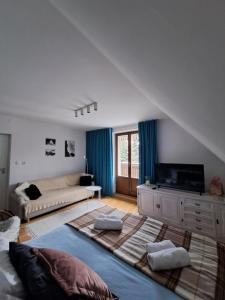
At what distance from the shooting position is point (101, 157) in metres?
5.45

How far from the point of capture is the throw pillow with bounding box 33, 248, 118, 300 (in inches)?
36.5

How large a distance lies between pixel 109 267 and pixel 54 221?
2370 millimetres

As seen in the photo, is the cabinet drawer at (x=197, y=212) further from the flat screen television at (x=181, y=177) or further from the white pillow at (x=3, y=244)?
the white pillow at (x=3, y=244)

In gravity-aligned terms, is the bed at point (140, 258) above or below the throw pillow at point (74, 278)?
below

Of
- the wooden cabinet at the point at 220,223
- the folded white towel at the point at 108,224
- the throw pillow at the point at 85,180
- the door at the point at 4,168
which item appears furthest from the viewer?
the throw pillow at the point at 85,180

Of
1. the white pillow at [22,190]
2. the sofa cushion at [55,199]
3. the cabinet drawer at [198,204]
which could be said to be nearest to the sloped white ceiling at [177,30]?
the cabinet drawer at [198,204]

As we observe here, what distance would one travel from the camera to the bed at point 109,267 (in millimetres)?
1105

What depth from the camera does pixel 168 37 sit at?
530mm

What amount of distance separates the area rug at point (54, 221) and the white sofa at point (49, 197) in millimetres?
246

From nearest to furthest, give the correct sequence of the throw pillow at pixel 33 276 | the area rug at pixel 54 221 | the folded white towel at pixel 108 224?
the throw pillow at pixel 33 276 < the folded white towel at pixel 108 224 < the area rug at pixel 54 221

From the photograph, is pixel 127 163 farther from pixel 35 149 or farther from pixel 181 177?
pixel 35 149

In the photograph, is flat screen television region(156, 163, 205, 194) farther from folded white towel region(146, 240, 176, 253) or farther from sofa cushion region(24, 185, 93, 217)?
sofa cushion region(24, 185, 93, 217)

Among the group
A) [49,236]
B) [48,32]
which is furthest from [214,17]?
[49,236]

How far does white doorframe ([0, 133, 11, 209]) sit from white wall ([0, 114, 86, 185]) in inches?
4.6
